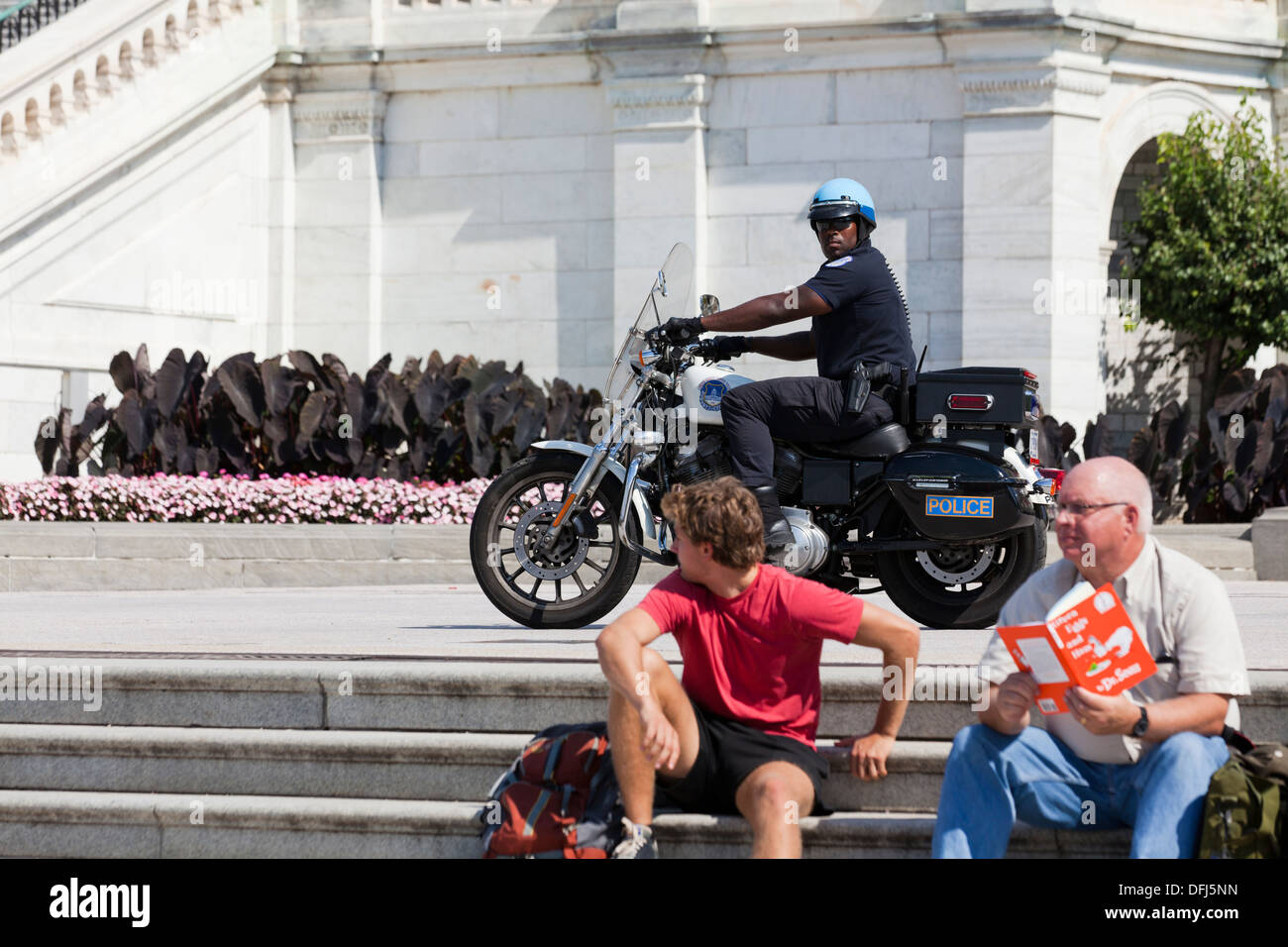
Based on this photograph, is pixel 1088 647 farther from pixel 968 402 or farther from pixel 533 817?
pixel 968 402

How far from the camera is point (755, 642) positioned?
5051mm

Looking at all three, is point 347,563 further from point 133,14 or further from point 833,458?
point 133,14

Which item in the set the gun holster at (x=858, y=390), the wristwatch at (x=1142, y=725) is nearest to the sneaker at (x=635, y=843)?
the wristwatch at (x=1142, y=725)

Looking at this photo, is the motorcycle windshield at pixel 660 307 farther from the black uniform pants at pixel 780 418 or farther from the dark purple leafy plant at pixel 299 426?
the dark purple leafy plant at pixel 299 426

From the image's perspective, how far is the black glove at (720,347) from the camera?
7648mm

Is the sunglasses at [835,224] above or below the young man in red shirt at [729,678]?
above

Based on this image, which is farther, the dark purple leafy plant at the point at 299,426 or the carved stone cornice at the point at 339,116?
the carved stone cornice at the point at 339,116

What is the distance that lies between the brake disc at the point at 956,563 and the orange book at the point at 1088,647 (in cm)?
299

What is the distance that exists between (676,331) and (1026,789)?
3.32 m

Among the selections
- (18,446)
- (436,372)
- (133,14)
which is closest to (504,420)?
(436,372)

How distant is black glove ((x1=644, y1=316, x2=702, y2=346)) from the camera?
754cm

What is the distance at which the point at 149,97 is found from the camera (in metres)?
17.2

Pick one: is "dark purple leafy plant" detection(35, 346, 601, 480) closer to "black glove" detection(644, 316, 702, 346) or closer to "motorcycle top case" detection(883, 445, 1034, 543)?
"black glove" detection(644, 316, 702, 346)

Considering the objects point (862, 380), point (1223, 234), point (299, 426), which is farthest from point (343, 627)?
point (1223, 234)
